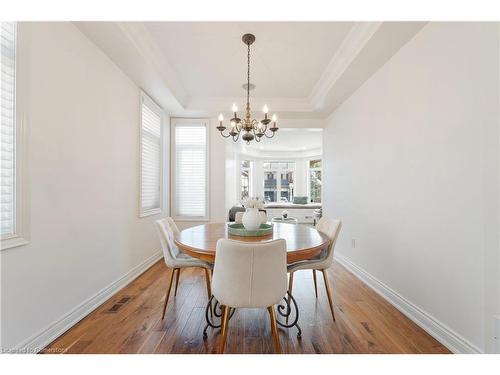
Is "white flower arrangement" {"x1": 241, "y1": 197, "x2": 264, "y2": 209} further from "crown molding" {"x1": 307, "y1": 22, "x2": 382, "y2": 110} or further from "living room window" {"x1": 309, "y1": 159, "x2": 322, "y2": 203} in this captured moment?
"living room window" {"x1": 309, "y1": 159, "x2": 322, "y2": 203}

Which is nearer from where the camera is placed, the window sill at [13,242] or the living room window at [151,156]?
the window sill at [13,242]

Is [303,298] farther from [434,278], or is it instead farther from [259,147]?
[259,147]

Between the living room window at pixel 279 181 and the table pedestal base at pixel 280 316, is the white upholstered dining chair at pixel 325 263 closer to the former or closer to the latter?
the table pedestal base at pixel 280 316

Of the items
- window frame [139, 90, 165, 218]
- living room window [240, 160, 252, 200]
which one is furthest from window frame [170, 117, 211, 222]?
living room window [240, 160, 252, 200]

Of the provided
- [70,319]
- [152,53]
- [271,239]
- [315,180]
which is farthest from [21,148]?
[315,180]

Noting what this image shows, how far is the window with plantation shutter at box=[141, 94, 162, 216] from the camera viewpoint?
324 centimetres

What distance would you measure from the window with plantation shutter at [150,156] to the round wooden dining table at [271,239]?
1.41 metres

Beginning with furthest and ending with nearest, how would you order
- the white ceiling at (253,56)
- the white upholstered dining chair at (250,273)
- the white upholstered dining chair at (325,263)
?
the white ceiling at (253,56), the white upholstered dining chair at (325,263), the white upholstered dining chair at (250,273)

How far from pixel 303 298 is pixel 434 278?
1.18 m

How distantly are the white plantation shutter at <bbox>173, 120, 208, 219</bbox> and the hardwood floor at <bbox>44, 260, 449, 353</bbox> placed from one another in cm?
196

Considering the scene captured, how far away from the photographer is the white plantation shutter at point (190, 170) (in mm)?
4340

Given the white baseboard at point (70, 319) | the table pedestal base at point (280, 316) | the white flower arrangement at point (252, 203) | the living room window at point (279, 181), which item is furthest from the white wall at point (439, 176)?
the living room window at point (279, 181)

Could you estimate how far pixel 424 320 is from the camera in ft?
6.20
